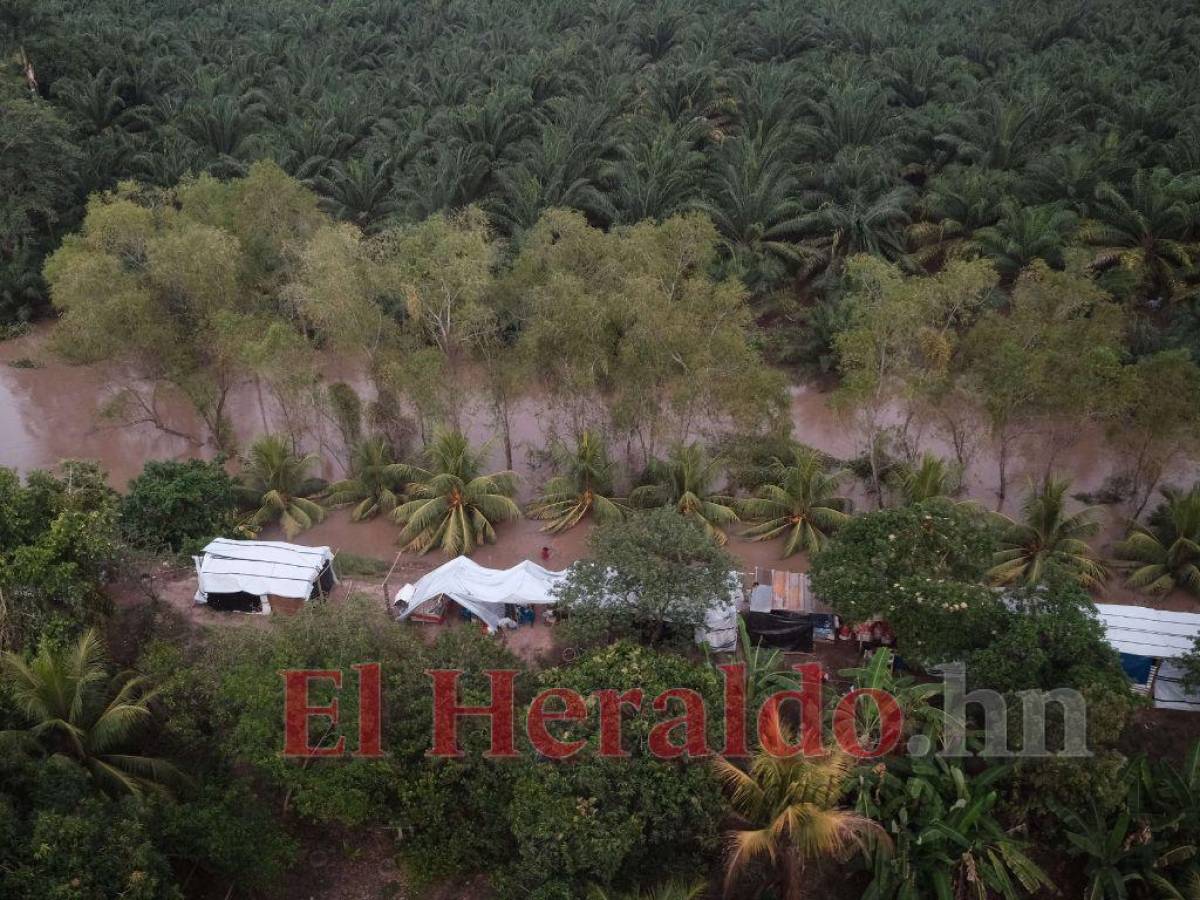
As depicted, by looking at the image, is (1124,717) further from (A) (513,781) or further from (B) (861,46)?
(B) (861,46)

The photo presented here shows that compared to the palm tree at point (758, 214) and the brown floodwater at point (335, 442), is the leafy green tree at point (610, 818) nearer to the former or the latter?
the brown floodwater at point (335, 442)

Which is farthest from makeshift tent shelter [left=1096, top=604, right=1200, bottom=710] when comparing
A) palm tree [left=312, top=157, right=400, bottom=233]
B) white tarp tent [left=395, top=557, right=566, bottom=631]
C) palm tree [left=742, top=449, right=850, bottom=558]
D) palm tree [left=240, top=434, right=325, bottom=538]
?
palm tree [left=312, top=157, right=400, bottom=233]

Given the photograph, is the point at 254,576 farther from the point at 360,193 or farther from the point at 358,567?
the point at 360,193

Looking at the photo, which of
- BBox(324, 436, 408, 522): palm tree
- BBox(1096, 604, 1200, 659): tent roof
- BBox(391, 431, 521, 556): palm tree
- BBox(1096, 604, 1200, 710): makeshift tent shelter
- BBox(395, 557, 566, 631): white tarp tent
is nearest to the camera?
BBox(1096, 604, 1200, 710): makeshift tent shelter

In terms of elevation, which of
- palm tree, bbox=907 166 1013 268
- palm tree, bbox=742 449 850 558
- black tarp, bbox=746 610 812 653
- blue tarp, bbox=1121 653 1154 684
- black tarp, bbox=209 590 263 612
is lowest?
blue tarp, bbox=1121 653 1154 684

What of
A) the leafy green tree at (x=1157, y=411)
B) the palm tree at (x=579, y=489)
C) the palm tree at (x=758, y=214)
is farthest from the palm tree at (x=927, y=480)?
the palm tree at (x=758, y=214)

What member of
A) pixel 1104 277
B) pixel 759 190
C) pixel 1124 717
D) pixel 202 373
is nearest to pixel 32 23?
pixel 202 373

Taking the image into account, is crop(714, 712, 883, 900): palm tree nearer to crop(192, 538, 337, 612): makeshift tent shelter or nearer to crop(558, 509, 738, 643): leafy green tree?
crop(558, 509, 738, 643): leafy green tree
